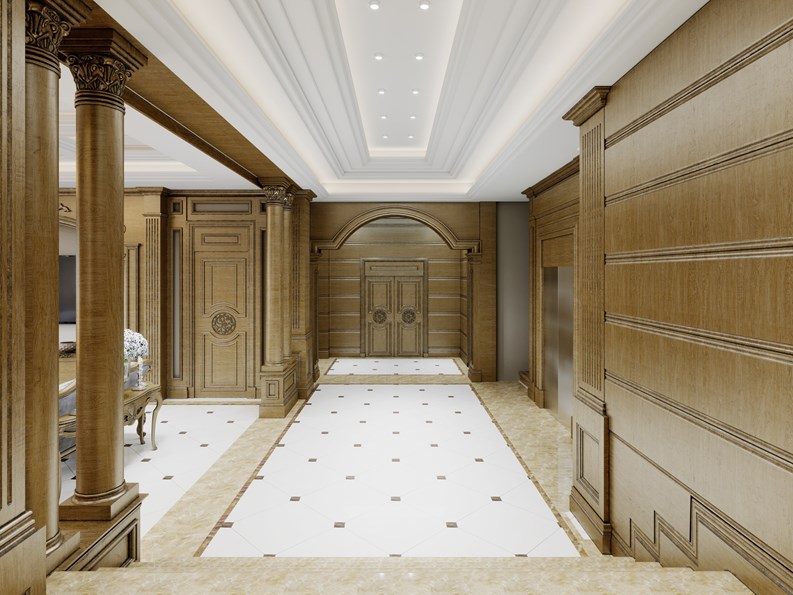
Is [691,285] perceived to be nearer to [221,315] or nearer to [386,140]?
[386,140]

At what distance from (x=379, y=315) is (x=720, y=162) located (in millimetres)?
9251

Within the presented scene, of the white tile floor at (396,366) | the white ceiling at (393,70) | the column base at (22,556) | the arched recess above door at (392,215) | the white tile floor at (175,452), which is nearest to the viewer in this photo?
the column base at (22,556)

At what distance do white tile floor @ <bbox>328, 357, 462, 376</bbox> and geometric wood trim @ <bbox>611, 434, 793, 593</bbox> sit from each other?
6499 mm

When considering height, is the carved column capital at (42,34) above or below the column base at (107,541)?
above

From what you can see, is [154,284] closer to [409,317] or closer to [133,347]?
[133,347]

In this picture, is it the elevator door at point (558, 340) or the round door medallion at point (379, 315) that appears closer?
the elevator door at point (558, 340)

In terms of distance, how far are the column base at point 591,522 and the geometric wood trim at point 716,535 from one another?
190mm

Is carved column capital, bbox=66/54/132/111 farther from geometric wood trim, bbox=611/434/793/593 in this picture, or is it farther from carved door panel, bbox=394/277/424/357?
carved door panel, bbox=394/277/424/357

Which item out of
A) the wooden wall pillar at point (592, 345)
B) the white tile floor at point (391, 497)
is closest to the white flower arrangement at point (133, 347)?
the white tile floor at point (391, 497)

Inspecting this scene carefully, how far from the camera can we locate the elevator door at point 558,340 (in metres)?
5.90

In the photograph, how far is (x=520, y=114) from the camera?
4523 mm

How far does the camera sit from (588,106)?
3318 millimetres

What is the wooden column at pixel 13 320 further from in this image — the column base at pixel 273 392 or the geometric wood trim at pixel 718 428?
the column base at pixel 273 392

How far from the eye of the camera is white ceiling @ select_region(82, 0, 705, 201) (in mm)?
2709
